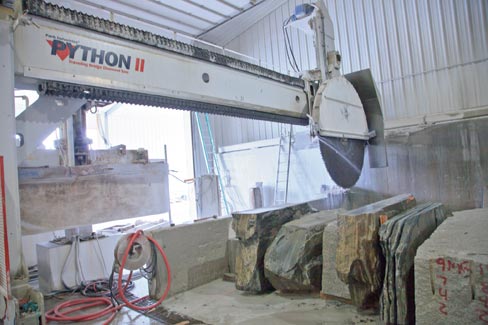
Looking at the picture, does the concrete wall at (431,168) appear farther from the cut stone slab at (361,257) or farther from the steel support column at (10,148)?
the steel support column at (10,148)

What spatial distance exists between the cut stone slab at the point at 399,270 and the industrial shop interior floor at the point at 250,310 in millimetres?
308

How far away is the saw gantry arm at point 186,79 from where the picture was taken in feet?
5.93

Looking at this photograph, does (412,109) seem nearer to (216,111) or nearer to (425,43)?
(425,43)

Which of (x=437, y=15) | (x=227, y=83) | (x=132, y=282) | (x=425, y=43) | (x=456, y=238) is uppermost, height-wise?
(x=437, y=15)

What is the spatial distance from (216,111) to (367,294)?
6.00ft

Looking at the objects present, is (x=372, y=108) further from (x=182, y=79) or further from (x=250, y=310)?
(x=250, y=310)

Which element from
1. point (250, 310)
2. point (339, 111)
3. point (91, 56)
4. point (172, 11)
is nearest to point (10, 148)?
point (91, 56)

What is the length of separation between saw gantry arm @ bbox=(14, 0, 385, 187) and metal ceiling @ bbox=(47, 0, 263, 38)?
11.8 feet

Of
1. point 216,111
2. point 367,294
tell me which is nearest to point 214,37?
point 216,111

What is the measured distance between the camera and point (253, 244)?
335 cm

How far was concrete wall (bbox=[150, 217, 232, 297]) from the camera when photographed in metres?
3.51

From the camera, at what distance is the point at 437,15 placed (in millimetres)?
5133

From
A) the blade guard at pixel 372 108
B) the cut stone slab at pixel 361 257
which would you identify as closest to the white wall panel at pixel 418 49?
the blade guard at pixel 372 108

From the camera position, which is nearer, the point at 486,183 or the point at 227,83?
the point at 227,83
